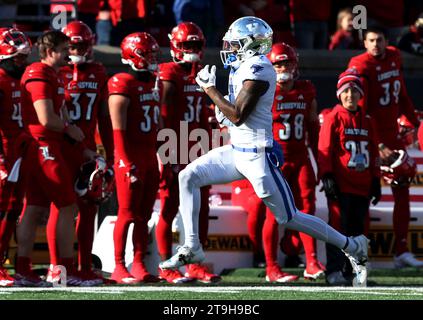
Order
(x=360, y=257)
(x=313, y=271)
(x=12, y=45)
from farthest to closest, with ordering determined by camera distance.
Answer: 1. (x=313, y=271)
2. (x=12, y=45)
3. (x=360, y=257)

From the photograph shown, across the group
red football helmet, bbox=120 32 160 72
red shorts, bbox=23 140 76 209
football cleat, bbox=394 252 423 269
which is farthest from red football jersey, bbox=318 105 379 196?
red shorts, bbox=23 140 76 209

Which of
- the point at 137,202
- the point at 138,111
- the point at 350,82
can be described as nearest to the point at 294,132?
the point at 350,82

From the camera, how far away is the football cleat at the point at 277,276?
10.3 meters

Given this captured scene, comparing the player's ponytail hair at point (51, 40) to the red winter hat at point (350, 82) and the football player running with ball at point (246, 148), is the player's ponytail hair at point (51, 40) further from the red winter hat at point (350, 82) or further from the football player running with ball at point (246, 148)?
the red winter hat at point (350, 82)

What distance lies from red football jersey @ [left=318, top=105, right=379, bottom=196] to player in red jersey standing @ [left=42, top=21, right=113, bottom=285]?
1.60 meters

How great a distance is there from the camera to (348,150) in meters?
10.4

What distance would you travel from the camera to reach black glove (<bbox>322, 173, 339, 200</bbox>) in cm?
1020

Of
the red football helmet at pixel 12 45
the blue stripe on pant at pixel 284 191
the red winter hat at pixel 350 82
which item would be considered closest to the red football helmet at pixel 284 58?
the red winter hat at pixel 350 82

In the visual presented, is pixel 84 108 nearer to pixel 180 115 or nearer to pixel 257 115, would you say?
pixel 180 115

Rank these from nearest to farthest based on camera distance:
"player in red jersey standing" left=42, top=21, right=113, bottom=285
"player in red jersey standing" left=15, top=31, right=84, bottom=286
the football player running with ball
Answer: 1. the football player running with ball
2. "player in red jersey standing" left=15, top=31, right=84, bottom=286
3. "player in red jersey standing" left=42, top=21, right=113, bottom=285

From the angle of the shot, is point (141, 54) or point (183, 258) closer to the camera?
point (183, 258)

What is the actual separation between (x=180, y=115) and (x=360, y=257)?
210 cm

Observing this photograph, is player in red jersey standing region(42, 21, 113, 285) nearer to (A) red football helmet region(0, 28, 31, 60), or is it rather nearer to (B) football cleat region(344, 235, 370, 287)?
(A) red football helmet region(0, 28, 31, 60)

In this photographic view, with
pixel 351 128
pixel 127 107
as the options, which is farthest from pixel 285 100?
pixel 127 107
